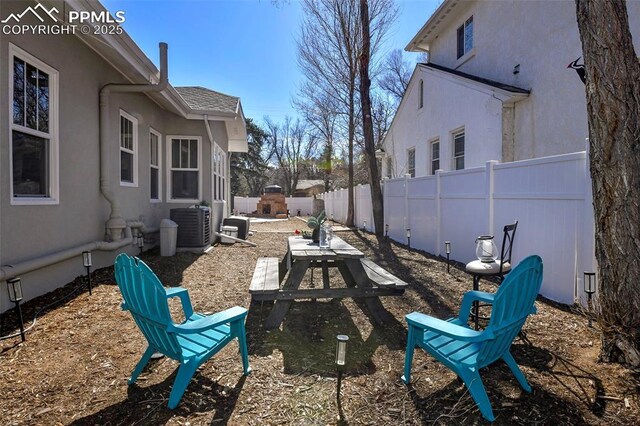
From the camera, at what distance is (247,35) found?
32.0 ft

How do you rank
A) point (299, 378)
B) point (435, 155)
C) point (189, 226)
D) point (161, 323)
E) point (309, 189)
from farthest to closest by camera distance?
1. point (309, 189)
2. point (435, 155)
3. point (189, 226)
4. point (299, 378)
5. point (161, 323)

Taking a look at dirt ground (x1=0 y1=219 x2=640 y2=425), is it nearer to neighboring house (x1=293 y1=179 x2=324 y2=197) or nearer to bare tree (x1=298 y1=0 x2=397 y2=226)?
bare tree (x1=298 y1=0 x2=397 y2=226)

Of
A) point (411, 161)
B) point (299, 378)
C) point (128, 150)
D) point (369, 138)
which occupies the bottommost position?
point (299, 378)

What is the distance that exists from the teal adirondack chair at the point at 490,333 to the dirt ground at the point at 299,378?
0.22 metres

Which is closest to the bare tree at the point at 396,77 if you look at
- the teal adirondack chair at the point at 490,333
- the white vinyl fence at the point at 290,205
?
the white vinyl fence at the point at 290,205

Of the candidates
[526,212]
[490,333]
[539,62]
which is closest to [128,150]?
[526,212]

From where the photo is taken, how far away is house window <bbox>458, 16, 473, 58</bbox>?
10.6 m

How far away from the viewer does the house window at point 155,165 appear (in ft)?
26.4

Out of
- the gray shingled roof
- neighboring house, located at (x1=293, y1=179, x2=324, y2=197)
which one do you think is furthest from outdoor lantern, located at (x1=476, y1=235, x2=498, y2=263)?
neighboring house, located at (x1=293, y1=179, x2=324, y2=197)

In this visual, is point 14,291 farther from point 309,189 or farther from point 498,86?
point 309,189

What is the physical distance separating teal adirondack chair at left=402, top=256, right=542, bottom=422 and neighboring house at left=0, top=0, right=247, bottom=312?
3.84 m

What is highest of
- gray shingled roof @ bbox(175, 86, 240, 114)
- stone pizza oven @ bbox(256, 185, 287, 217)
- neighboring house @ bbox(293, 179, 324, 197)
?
gray shingled roof @ bbox(175, 86, 240, 114)

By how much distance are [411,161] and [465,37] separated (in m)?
4.23

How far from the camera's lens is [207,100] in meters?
9.48
